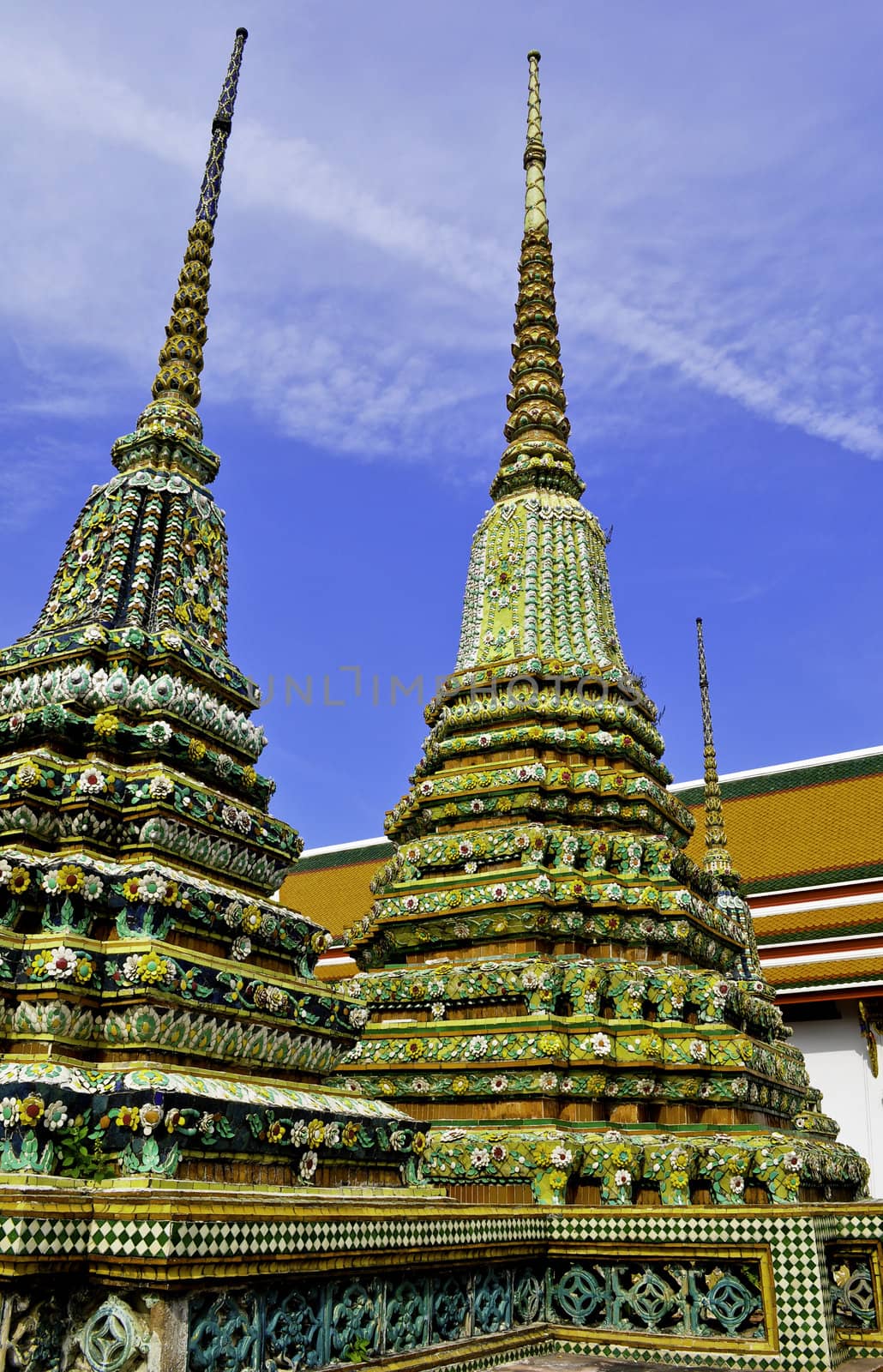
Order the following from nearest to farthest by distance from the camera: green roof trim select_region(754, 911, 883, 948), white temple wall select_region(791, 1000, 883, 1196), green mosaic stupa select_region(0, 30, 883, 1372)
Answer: green mosaic stupa select_region(0, 30, 883, 1372) < white temple wall select_region(791, 1000, 883, 1196) < green roof trim select_region(754, 911, 883, 948)

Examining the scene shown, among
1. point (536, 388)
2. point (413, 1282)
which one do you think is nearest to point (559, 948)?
point (413, 1282)

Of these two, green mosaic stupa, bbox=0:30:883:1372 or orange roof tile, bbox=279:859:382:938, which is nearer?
green mosaic stupa, bbox=0:30:883:1372

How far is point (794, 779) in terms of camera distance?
26.2 metres

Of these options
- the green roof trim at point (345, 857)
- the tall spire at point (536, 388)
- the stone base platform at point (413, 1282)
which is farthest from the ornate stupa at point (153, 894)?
the green roof trim at point (345, 857)

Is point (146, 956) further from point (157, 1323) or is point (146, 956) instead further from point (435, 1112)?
point (435, 1112)

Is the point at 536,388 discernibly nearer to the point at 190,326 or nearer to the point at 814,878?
the point at 190,326

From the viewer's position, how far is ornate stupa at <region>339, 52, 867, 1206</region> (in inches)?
358

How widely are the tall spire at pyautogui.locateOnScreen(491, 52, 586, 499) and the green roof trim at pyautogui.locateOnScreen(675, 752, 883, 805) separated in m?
11.6

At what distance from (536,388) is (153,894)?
37.3 feet

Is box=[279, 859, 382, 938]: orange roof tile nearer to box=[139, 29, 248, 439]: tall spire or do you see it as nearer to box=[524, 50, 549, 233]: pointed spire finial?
box=[524, 50, 549, 233]: pointed spire finial

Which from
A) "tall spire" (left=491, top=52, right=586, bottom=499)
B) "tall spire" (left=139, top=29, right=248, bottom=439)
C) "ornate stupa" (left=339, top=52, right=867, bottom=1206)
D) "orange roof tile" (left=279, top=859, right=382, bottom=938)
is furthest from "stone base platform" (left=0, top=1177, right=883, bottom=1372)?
"orange roof tile" (left=279, top=859, right=382, bottom=938)

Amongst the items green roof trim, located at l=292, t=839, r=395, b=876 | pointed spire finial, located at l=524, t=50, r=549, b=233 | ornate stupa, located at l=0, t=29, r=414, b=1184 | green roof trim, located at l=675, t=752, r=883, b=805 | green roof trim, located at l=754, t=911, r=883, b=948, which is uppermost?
pointed spire finial, located at l=524, t=50, r=549, b=233

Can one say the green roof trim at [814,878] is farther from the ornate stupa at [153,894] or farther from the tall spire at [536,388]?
the ornate stupa at [153,894]

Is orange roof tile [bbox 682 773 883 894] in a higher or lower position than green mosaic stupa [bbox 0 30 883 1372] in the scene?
higher
